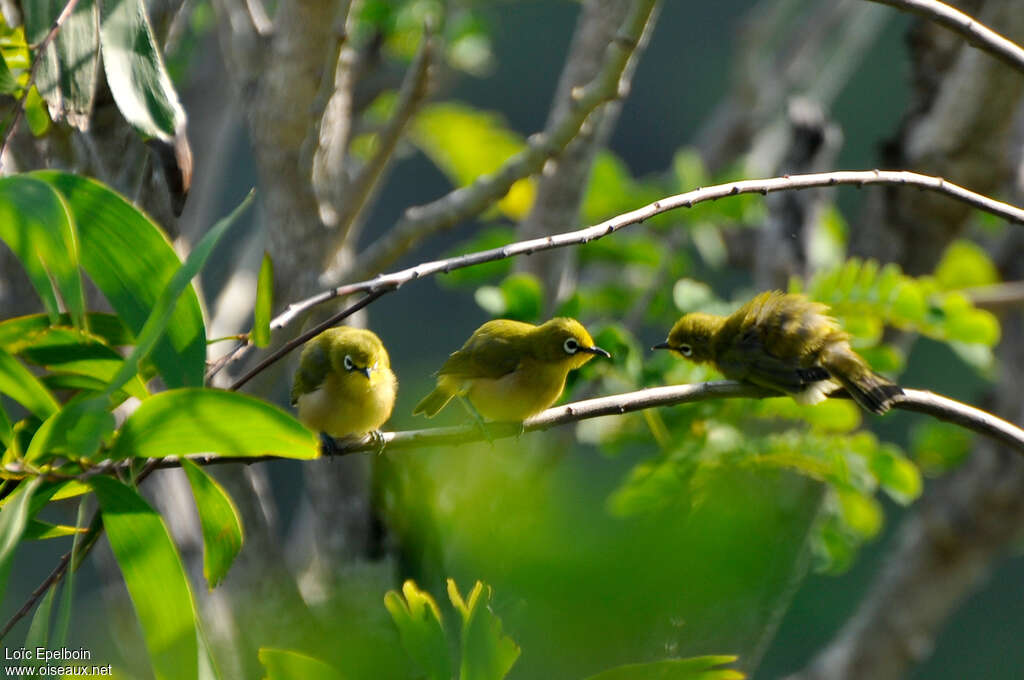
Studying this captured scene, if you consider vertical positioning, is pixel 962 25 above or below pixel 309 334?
above

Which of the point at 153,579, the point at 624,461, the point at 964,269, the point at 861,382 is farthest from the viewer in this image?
the point at 964,269

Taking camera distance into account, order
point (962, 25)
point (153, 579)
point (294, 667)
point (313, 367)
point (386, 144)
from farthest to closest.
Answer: point (386, 144) → point (313, 367) → point (962, 25) → point (153, 579) → point (294, 667)

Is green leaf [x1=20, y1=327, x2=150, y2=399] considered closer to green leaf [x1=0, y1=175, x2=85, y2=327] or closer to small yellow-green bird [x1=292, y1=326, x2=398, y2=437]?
green leaf [x1=0, y1=175, x2=85, y2=327]

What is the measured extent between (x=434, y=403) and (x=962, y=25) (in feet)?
4.17

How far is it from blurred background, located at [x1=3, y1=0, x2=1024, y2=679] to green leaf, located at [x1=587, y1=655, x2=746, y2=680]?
0.04 m

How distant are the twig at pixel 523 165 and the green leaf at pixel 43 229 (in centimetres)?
115

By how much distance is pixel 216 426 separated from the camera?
102 cm

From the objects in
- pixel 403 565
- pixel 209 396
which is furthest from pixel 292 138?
pixel 209 396

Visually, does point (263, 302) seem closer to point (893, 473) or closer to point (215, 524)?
point (215, 524)

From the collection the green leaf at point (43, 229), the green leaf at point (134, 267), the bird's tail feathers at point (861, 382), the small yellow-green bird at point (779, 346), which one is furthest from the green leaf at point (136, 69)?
the bird's tail feathers at point (861, 382)

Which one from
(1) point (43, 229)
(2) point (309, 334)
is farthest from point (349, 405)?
(1) point (43, 229)

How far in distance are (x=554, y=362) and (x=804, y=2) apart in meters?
4.69

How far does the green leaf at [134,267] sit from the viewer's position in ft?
3.93

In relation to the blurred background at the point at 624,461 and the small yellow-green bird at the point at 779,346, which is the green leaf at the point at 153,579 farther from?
the small yellow-green bird at the point at 779,346
